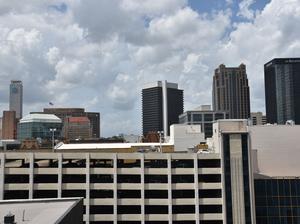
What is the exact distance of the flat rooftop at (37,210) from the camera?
1607 inches

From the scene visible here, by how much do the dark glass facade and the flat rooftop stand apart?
45503 millimetres

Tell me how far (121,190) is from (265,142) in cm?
3495

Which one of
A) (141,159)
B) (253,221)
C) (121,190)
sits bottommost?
(253,221)

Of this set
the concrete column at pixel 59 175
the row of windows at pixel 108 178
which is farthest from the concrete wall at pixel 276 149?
the concrete column at pixel 59 175

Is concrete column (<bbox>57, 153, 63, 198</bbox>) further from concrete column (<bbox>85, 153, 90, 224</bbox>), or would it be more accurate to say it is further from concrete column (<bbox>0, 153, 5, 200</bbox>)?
concrete column (<bbox>0, 153, 5, 200</bbox>)

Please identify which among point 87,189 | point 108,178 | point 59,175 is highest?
point 59,175

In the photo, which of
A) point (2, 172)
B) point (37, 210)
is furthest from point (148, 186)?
point (37, 210)

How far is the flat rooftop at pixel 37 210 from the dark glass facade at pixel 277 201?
45503 millimetres

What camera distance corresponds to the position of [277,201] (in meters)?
84.4

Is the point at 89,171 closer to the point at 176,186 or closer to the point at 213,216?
the point at 176,186

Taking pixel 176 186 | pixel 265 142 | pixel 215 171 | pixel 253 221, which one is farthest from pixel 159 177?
pixel 265 142

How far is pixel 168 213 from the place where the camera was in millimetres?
81812

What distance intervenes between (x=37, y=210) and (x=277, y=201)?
177 feet

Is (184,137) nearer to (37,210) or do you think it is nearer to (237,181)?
(237,181)
